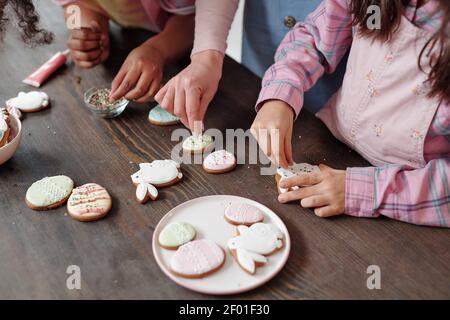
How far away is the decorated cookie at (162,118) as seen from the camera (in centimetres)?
107

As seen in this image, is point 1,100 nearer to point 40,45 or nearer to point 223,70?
point 40,45

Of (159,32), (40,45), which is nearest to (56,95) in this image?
(40,45)

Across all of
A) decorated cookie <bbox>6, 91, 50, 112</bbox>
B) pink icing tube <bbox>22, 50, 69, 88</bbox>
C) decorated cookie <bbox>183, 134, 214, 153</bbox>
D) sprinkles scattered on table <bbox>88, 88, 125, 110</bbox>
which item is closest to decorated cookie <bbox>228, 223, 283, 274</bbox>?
decorated cookie <bbox>183, 134, 214, 153</bbox>

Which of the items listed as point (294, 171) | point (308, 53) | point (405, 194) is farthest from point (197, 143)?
point (405, 194)

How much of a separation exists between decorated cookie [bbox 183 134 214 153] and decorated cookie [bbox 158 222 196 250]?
205 mm

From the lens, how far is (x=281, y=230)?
83 centimetres

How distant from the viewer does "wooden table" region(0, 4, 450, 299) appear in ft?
2.45

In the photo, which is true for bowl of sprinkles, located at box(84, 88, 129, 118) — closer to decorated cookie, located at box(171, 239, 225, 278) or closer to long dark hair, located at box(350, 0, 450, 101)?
Result: decorated cookie, located at box(171, 239, 225, 278)

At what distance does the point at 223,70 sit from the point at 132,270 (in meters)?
0.64

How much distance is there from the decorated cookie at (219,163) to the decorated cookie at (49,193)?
10.4 inches

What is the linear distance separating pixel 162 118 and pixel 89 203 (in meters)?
0.29

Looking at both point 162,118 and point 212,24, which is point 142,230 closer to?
point 162,118

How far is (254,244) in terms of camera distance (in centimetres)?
80
